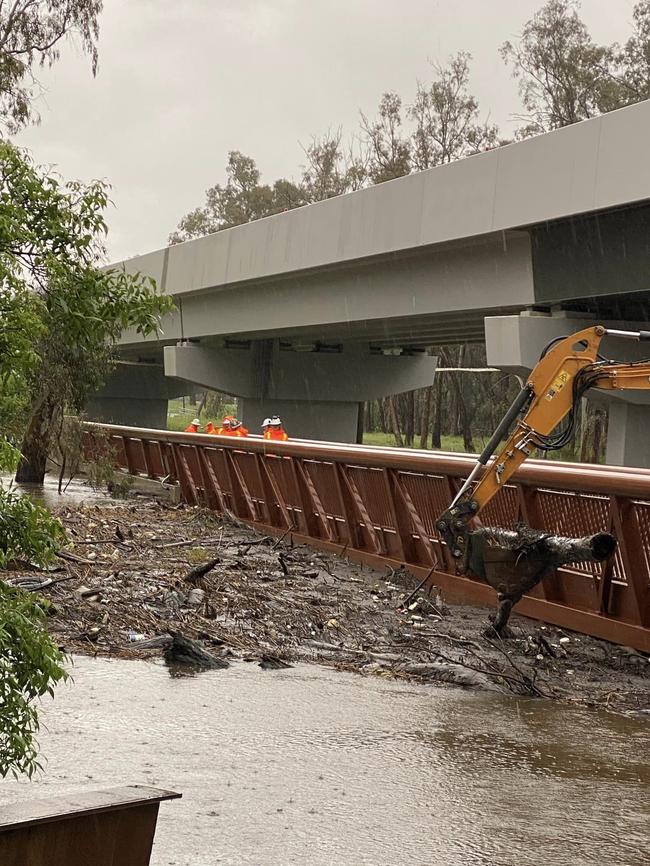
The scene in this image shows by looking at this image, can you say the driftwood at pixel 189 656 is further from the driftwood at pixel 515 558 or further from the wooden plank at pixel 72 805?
the wooden plank at pixel 72 805

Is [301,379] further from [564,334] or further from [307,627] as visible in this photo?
[307,627]

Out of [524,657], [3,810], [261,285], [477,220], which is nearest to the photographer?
[3,810]

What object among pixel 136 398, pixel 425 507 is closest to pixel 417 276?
pixel 425 507

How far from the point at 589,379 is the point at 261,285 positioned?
21.8 meters

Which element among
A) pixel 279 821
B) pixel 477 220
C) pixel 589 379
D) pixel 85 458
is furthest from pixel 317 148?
pixel 279 821

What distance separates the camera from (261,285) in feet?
105

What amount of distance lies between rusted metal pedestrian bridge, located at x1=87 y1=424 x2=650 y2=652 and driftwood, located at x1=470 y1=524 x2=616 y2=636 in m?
0.33

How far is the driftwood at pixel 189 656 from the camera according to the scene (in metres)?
8.38

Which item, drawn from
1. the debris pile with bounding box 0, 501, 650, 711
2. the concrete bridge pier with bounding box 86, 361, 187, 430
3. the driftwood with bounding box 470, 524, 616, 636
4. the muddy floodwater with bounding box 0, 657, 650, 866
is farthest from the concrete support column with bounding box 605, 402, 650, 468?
the concrete bridge pier with bounding box 86, 361, 187, 430

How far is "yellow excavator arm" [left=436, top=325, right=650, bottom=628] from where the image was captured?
1076 centimetres

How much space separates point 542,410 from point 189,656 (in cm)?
423

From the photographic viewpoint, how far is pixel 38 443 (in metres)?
26.8

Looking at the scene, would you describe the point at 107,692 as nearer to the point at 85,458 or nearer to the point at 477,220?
the point at 477,220

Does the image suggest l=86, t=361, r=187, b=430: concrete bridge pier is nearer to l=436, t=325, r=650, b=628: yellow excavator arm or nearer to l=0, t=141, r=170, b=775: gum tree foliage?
l=436, t=325, r=650, b=628: yellow excavator arm
